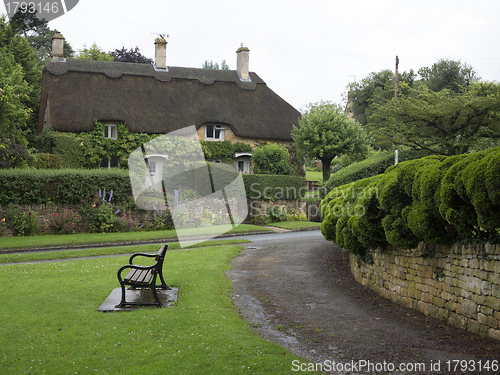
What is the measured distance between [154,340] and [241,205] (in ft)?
70.5

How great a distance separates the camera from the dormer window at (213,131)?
112 feet

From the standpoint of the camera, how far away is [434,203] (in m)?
6.91

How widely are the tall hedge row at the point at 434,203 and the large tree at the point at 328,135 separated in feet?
74.3

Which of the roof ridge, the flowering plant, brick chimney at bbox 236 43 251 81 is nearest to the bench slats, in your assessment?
the flowering plant

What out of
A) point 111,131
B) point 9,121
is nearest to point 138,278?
point 9,121

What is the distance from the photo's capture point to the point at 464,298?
666 centimetres

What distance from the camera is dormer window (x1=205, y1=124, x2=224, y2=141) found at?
112 ft

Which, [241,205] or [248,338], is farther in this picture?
[241,205]

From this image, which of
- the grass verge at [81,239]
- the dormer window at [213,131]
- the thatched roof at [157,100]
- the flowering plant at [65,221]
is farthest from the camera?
the dormer window at [213,131]

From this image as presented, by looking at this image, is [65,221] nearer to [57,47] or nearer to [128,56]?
[57,47]

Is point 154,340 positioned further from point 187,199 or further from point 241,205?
point 241,205

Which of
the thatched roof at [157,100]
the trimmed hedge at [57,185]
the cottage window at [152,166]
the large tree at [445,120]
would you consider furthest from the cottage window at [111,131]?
the large tree at [445,120]

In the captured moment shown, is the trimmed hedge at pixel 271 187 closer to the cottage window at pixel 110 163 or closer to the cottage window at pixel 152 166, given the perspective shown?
the cottage window at pixel 152 166

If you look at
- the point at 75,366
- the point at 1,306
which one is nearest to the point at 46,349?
the point at 75,366
